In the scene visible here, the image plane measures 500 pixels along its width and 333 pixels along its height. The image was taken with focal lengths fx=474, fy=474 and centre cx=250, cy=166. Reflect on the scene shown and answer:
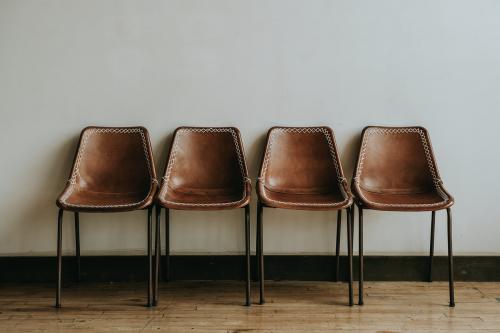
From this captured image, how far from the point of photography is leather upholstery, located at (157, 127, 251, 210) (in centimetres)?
327

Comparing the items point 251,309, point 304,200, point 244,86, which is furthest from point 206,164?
point 251,309

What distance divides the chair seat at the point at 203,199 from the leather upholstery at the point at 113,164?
224 millimetres

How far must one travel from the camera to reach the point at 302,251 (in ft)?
11.4

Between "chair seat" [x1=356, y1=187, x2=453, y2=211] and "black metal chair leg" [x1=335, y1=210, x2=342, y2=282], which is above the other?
"chair seat" [x1=356, y1=187, x2=453, y2=211]

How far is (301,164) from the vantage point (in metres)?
3.32

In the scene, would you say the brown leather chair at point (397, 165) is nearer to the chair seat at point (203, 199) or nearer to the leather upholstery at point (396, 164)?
the leather upholstery at point (396, 164)

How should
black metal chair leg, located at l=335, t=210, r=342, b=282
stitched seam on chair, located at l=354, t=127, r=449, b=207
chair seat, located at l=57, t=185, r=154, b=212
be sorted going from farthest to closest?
black metal chair leg, located at l=335, t=210, r=342, b=282 < stitched seam on chair, located at l=354, t=127, r=449, b=207 < chair seat, located at l=57, t=185, r=154, b=212

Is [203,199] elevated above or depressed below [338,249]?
above

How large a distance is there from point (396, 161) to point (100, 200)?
6.67 ft

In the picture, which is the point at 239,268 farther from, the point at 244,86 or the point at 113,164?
the point at 244,86

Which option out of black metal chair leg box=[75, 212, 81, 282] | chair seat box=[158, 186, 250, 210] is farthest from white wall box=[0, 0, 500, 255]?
chair seat box=[158, 186, 250, 210]

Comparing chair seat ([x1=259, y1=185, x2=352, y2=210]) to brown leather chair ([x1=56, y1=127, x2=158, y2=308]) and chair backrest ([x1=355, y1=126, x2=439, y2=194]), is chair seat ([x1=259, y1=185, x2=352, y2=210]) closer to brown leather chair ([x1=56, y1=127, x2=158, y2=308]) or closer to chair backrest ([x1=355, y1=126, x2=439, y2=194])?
chair backrest ([x1=355, y1=126, x2=439, y2=194])

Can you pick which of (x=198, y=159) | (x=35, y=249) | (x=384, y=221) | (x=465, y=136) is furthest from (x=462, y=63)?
(x=35, y=249)

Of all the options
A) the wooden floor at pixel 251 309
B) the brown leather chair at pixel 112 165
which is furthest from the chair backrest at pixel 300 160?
the brown leather chair at pixel 112 165
